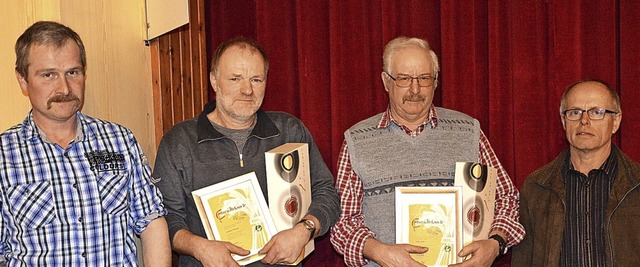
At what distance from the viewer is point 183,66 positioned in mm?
3965

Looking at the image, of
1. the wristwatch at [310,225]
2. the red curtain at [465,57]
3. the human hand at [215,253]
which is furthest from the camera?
the red curtain at [465,57]

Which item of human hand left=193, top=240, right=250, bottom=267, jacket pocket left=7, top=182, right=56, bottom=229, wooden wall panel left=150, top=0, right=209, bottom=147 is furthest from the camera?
wooden wall panel left=150, top=0, right=209, bottom=147

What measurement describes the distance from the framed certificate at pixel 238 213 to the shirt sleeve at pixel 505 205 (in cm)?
99

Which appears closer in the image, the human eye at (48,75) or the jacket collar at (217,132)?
the human eye at (48,75)

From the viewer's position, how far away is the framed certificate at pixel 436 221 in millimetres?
2924

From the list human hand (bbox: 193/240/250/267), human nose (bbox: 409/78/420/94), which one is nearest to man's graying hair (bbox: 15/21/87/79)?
human hand (bbox: 193/240/250/267)

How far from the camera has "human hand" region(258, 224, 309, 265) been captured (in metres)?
2.80

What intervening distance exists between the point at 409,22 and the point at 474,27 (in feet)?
1.10

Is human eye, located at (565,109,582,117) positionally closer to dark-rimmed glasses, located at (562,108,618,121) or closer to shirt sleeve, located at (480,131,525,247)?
dark-rimmed glasses, located at (562,108,618,121)

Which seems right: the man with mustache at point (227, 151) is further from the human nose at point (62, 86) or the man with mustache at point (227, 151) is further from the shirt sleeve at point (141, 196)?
the human nose at point (62, 86)

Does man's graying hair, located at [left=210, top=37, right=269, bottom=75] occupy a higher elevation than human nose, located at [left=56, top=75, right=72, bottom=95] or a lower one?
higher

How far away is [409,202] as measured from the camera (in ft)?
9.64

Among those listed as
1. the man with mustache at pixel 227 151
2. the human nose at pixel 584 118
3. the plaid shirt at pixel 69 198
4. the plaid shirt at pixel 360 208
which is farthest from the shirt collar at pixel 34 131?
the human nose at pixel 584 118

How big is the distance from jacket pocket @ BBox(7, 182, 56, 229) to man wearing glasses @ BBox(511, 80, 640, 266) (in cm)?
200
